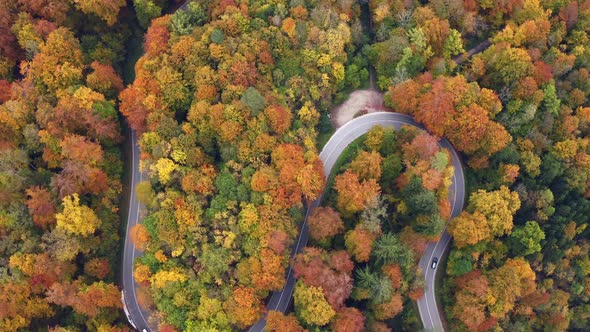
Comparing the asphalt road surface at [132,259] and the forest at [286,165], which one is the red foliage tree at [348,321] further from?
the asphalt road surface at [132,259]

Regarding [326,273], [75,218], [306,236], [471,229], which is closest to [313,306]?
[326,273]

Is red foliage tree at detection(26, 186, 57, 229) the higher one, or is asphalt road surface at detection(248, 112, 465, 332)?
red foliage tree at detection(26, 186, 57, 229)

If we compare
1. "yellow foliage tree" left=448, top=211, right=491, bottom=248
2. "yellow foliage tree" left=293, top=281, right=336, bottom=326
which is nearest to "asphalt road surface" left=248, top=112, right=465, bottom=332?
"yellow foliage tree" left=448, top=211, right=491, bottom=248

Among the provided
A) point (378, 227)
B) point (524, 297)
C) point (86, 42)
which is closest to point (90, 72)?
point (86, 42)

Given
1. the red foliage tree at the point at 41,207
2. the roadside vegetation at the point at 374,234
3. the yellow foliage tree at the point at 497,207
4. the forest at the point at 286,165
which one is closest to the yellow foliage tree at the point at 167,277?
the forest at the point at 286,165

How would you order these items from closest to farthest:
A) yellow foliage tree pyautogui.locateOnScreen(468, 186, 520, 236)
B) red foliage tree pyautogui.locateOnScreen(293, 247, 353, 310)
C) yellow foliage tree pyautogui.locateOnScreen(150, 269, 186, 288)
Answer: red foliage tree pyautogui.locateOnScreen(293, 247, 353, 310) < yellow foliage tree pyautogui.locateOnScreen(150, 269, 186, 288) < yellow foliage tree pyautogui.locateOnScreen(468, 186, 520, 236)

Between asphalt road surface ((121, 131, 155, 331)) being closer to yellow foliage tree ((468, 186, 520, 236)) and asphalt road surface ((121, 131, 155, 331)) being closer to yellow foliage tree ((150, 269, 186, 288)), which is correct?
yellow foliage tree ((150, 269, 186, 288))

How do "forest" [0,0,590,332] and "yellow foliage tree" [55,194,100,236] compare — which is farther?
"yellow foliage tree" [55,194,100,236]
